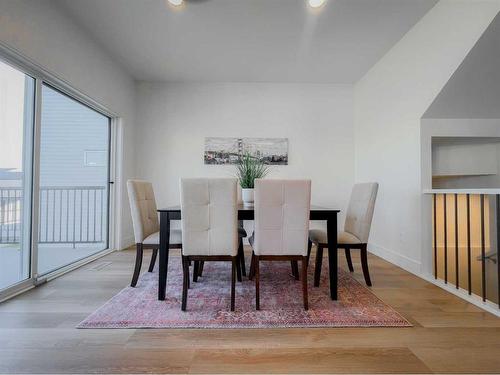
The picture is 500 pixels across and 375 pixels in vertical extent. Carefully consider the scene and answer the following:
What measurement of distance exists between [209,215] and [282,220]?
0.51 m

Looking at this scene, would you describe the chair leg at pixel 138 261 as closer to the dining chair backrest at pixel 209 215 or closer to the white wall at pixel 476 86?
the dining chair backrest at pixel 209 215

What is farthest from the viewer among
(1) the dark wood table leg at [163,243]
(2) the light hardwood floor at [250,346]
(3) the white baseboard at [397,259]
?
(3) the white baseboard at [397,259]

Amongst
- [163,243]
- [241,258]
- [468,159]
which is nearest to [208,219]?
[163,243]

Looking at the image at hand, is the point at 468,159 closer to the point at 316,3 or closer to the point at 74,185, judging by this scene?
the point at 316,3

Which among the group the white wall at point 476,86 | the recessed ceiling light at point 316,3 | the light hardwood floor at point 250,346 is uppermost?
the recessed ceiling light at point 316,3

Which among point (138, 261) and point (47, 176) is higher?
point (47, 176)

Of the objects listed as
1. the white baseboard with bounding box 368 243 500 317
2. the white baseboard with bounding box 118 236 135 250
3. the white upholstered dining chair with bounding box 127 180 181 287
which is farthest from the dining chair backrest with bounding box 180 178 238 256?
the white baseboard with bounding box 118 236 135 250

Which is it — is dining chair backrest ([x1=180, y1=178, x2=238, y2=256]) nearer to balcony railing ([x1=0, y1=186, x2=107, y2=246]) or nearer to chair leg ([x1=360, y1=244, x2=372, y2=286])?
chair leg ([x1=360, y1=244, x2=372, y2=286])

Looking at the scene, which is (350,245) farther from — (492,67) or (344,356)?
(492,67)

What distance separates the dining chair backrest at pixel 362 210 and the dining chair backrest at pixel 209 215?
1204 millimetres

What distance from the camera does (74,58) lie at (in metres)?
2.66

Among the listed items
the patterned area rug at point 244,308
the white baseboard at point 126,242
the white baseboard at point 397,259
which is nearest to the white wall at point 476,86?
the white baseboard at point 397,259

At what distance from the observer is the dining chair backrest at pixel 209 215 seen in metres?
1.77

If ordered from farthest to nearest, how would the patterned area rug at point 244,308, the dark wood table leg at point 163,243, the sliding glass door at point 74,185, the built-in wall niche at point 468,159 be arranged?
the sliding glass door at point 74,185, the built-in wall niche at point 468,159, the dark wood table leg at point 163,243, the patterned area rug at point 244,308
